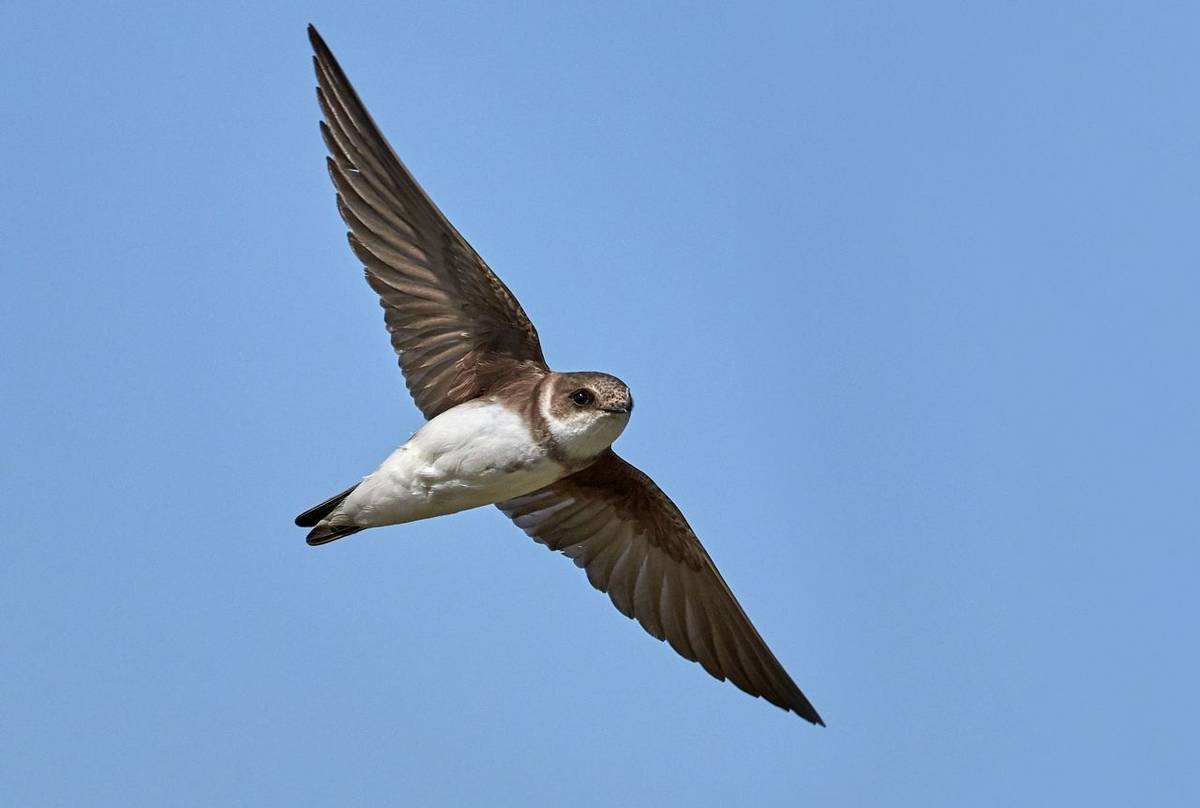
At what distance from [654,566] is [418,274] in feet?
7.24

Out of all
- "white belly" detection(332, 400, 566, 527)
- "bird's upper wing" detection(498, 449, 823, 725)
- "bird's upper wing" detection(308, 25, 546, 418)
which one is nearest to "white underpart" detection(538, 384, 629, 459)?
"white belly" detection(332, 400, 566, 527)

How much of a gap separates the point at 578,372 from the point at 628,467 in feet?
4.33

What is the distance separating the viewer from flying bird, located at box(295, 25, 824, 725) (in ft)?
27.0

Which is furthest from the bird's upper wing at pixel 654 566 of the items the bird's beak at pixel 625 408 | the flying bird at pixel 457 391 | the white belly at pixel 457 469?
the bird's beak at pixel 625 408

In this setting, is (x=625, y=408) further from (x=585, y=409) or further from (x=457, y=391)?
(x=457, y=391)

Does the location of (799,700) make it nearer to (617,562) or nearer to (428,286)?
(617,562)

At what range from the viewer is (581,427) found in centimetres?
814

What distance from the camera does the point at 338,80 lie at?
27.0ft

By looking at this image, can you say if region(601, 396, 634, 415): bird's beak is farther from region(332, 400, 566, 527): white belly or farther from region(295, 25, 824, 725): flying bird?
region(332, 400, 566, 527): white belly

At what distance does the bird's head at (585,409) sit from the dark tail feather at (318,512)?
3.83 feet

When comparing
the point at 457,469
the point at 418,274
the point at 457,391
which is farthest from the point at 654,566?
the point at 418,274

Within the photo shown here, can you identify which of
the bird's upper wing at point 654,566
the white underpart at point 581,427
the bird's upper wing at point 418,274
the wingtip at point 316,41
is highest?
the wingtip at point 316,41

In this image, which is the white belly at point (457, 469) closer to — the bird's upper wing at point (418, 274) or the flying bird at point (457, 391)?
the flying bird at point (457, 391)

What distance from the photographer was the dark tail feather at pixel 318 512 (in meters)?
8.72
